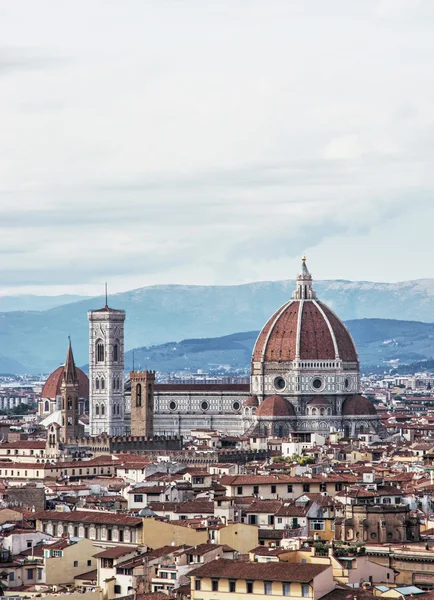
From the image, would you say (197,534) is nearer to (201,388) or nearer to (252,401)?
(252,401)

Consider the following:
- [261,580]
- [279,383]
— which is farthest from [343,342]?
[261,580]

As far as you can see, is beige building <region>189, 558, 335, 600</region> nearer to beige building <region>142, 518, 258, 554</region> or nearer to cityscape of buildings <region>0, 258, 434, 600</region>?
cityscape of buildings <region>0, 258, 434, 600</region>

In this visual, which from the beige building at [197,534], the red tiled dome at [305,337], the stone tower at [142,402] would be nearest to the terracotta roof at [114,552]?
the beige building at [197,534]

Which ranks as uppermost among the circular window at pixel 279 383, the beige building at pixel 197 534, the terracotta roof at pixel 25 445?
the circular window at pixel 279 383

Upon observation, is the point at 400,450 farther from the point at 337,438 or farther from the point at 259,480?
the point at 259,480

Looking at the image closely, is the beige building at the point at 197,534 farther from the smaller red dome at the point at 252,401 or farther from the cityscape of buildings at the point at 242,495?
the smaller red dome at the point at 252,401

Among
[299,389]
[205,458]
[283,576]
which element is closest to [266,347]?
[299,389]
